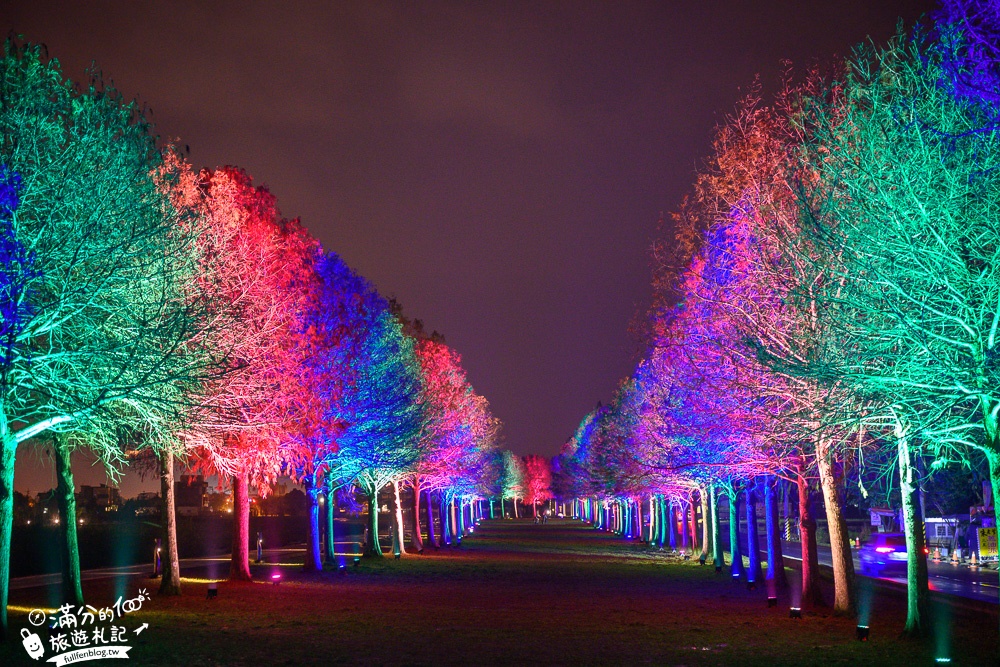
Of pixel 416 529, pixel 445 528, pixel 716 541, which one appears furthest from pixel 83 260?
pixel 445 528

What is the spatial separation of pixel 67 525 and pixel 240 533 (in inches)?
400

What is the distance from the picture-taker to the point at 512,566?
149 feet

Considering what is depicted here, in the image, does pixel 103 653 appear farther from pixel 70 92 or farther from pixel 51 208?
pixel 70 92

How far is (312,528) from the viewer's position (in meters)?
37.8

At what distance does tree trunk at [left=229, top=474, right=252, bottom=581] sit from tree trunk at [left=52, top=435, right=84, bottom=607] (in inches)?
367

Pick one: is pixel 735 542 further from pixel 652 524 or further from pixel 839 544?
pixel 652 524

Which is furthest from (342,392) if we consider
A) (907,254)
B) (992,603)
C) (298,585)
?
(907,254)

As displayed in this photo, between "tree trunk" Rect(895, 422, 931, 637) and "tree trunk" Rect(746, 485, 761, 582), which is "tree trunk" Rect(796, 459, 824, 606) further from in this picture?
"tree trunk" Rect(746, 485, 761, 582)

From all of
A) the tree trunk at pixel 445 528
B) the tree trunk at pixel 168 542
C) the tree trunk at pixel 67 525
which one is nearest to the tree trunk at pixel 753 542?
the tree trunk at pixel 168 542

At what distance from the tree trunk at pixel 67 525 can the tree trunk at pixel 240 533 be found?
30.6ft

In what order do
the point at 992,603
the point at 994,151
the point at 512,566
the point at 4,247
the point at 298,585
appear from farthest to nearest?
the point at 512,566, the point at 298,585, the point at 992,603, the point at 4,247, the point at 994,151

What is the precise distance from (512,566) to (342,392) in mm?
15142

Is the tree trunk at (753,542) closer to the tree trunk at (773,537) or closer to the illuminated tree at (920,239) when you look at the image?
the tree trunk at (773,537)

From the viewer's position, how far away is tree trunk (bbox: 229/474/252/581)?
31.0m
